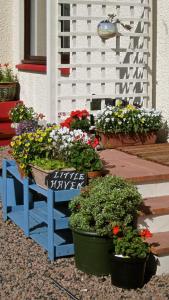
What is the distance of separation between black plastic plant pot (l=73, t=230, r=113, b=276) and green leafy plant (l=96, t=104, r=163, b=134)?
2351 millimetres

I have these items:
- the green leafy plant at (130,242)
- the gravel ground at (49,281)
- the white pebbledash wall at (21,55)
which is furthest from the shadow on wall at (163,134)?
the green leafy plant at (130,242)

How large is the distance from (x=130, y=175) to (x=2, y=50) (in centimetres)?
575

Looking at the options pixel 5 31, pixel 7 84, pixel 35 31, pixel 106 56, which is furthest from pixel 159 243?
pixel 5 31

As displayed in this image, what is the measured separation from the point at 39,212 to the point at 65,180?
726mm

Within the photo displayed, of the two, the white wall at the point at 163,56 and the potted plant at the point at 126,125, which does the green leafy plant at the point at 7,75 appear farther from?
the potted plant at the point at 126,125

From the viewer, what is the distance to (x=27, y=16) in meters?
9.70

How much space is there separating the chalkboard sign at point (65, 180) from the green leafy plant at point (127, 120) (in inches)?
74.4

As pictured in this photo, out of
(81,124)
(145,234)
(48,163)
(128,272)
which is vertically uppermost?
(81,124)

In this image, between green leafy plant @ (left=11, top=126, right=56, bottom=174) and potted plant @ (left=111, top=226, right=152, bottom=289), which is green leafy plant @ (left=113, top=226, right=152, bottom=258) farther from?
green leafy plant @ (left=11, top=126, right=56, bottom=174)

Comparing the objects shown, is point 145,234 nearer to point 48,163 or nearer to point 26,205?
point 48,163

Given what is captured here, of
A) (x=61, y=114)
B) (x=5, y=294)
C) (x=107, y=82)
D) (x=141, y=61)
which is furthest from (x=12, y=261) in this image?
(x=141, y=61)

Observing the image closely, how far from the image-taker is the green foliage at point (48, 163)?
4.79m

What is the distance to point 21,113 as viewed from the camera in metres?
8.59

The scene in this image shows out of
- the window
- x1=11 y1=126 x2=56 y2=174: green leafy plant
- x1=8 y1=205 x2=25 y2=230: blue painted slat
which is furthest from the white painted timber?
the window
